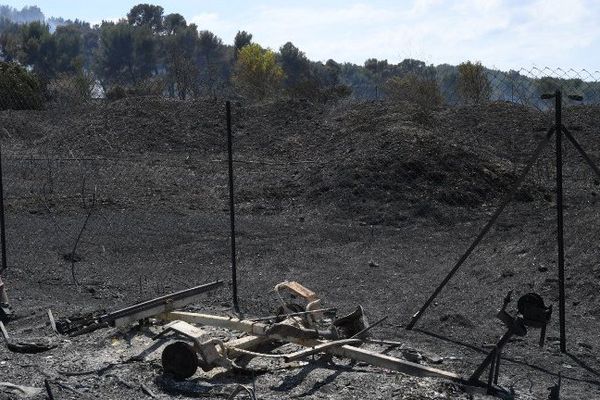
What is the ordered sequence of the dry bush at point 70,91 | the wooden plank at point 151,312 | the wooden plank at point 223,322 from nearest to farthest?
the wooden plank at point 223,322, the wooden plank at point 151,312, the dry bush at point 70,91

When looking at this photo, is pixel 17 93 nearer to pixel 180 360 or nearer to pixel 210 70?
pixel 210 70

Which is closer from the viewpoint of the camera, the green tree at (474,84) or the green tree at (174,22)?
the green tree at (474,84)

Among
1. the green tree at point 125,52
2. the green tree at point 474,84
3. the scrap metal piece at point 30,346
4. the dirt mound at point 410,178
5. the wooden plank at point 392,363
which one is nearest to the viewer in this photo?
the wooden plank at point 392,363

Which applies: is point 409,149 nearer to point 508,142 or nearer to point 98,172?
point 508,142

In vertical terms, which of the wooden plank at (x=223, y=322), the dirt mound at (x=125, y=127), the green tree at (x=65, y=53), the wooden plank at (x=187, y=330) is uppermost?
the green tree at (x=65, y=53)

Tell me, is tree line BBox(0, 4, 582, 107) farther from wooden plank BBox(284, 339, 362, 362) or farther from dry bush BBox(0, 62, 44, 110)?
wooden plank BBox(284, 339, 362, 362)

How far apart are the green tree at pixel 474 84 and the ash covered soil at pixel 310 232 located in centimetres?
523

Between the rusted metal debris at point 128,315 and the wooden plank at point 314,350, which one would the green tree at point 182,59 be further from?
the wooden plank at point 314,350

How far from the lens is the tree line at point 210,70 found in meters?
29.2

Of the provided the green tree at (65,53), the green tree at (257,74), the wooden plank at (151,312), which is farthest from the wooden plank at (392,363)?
the green tree at (65,53)

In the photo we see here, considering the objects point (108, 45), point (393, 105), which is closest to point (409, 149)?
point (393, 105)

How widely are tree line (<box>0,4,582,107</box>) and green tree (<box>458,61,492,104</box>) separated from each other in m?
0.03

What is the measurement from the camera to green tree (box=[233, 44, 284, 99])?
37031 mm

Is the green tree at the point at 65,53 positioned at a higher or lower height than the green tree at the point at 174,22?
lower
